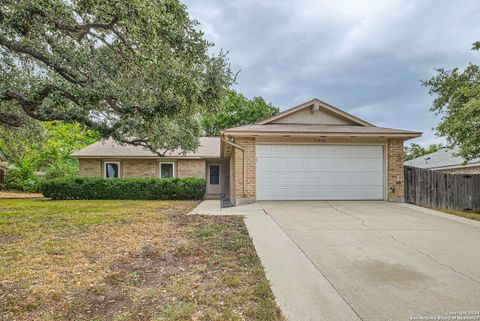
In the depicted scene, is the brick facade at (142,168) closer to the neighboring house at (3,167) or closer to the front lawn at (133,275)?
the neighboring house at (3,167)

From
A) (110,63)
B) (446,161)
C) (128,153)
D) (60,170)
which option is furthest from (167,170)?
(446,161)

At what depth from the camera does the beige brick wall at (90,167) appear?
16750 mm

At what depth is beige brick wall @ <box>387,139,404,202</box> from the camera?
9.99 m

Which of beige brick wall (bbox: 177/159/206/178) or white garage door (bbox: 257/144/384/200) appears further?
beige brick wall (bbox: 177/159/206/178)

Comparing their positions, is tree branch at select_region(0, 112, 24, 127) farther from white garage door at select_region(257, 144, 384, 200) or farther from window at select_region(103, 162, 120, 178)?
window at select_region(103, 162, 120, 178)

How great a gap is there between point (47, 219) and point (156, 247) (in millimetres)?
5107

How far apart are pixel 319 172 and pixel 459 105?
294 inches

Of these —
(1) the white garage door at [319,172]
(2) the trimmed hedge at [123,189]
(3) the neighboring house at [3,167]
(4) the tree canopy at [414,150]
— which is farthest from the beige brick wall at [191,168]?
(4) the tree canopy at [414,150]

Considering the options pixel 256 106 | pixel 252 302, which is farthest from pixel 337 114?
pixel 256 106

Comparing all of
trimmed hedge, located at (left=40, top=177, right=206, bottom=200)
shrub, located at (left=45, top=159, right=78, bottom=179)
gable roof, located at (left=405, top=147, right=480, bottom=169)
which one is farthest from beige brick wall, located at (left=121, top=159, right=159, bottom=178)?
gable roof, located at (left=405, top=147, right=480, bottom=169)

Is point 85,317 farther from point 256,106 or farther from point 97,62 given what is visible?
point 256,106

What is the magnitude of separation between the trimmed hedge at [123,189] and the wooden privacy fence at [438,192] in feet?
31.5

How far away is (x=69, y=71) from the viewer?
7.34 m

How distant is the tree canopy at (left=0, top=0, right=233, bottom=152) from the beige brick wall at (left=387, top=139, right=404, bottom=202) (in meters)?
6.59
